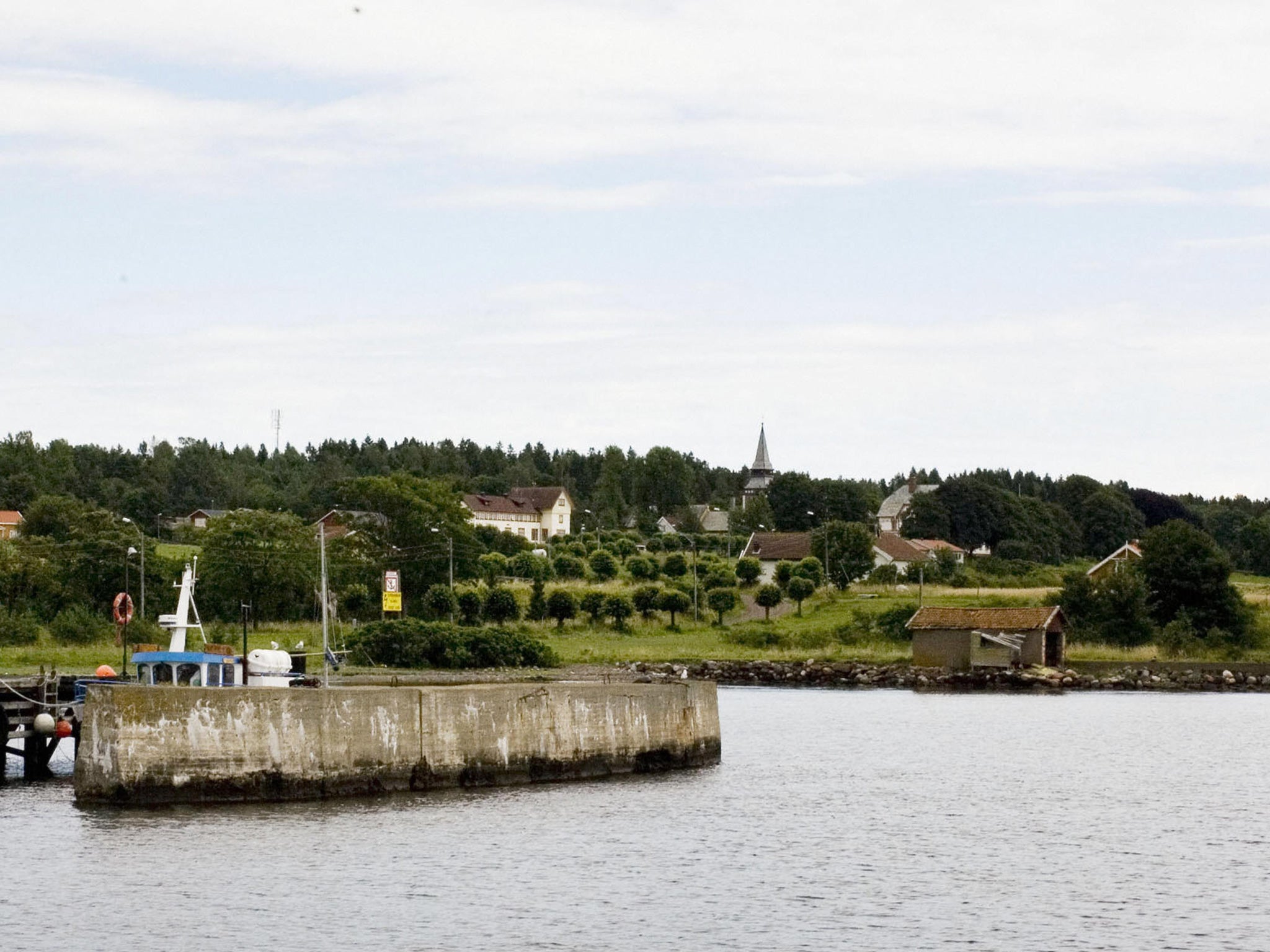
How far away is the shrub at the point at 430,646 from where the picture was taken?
75750mm

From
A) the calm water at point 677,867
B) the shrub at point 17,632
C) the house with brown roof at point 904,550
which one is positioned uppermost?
the house with brown roof at point 904,550

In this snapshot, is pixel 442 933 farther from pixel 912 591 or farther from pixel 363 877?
pixel 912 591

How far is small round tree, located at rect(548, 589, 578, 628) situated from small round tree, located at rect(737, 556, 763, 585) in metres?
24.9

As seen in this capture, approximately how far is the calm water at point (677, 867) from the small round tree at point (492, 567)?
68792 mm

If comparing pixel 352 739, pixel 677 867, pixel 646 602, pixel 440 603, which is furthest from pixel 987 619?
pixel 677 867

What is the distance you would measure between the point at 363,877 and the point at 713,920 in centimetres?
645

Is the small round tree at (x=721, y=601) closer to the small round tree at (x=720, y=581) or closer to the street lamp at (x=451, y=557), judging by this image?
the small round tree at (x=720, y=581)

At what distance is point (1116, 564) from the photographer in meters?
105

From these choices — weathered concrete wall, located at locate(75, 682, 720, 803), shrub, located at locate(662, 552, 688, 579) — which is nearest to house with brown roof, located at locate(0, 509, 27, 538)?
shrub, located at locate(662, 552, 688, 579)

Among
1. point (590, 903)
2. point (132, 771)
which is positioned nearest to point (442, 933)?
point (590, 903)

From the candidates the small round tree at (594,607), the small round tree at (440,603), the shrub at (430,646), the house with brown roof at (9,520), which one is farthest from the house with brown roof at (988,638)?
the house with brown roof at (9,520)

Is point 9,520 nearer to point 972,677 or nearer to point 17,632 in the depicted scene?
point 17,632

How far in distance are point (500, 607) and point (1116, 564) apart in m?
35.3

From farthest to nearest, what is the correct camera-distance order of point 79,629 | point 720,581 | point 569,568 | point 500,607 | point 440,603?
point 569,568
point 720,581
point 500,607
point 440,603
point 79,629
